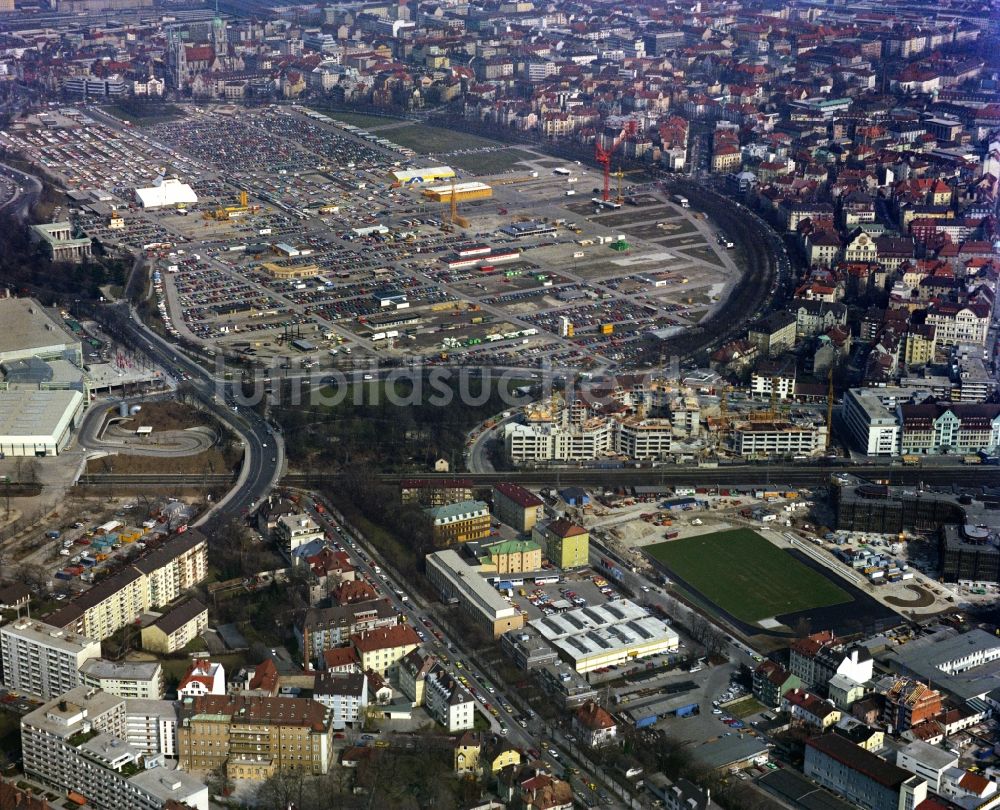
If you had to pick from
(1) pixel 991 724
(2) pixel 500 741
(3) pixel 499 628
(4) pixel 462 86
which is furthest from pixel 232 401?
(4) pixel 462 86

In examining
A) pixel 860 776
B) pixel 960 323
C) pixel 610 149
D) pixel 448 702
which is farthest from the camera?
pixel 610 149

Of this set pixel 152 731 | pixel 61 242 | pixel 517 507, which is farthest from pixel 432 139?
pixel 152 731

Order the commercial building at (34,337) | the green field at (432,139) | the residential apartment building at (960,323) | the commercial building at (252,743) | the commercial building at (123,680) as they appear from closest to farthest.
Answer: the commercial building at (252,743), the commercial building at (123,680), the commercial building at (34,337), the residential apartment building at (960,323), the green field at (432,139)

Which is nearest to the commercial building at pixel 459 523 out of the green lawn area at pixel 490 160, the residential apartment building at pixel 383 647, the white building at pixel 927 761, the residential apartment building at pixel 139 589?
the residential apartment building at pixel 139 589

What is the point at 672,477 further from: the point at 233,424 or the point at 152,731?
the point at 152,731

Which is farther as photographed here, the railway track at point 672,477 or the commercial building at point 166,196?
the commercial building at point 166,196

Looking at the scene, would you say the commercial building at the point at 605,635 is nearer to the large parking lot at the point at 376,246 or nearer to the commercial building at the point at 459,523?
the commercial building at the point at 459,523

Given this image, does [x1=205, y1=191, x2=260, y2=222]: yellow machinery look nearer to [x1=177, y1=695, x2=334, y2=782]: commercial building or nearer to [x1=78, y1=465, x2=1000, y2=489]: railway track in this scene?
[x1=78, y1=465, x2=1000, y2=489]: railway track

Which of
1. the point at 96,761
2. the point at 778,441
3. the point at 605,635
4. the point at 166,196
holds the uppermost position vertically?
the point at 96,761
